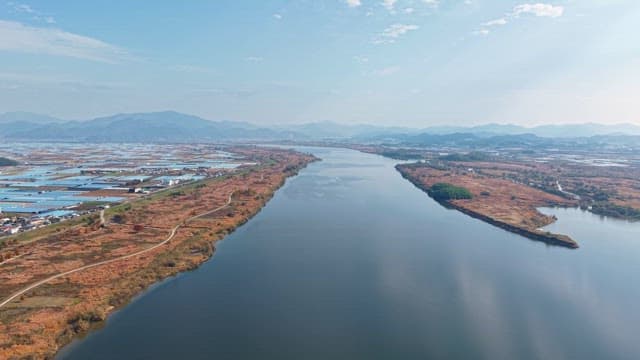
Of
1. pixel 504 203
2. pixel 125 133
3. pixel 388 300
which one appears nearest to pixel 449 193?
pixel 504 203

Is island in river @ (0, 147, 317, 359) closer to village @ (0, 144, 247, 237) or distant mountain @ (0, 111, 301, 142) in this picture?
village @ (0, 144, 247, 237)

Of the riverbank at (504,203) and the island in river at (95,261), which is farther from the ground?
the island in river at (95,261)

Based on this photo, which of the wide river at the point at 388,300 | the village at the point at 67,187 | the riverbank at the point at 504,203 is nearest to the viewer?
the wide river at the point at 388,300

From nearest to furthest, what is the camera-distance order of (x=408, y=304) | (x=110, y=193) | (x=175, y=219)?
(x=408, y=304) < (x=175, y=219) < (x=110, y=193)

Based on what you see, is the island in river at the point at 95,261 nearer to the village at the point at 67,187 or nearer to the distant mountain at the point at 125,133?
the village at the point at 67,187

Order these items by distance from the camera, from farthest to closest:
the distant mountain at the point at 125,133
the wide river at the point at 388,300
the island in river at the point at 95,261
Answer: the distant mountain at the point at 125,133 < the island in river at the point at 95,261 < the wide river at the point at 388,300

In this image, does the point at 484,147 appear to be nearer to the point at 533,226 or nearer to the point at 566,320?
the point at 533,226

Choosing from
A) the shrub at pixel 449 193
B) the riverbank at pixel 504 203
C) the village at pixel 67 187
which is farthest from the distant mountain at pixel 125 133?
the shrub at pixel 449 193

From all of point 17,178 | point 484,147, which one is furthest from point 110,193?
point 484,147

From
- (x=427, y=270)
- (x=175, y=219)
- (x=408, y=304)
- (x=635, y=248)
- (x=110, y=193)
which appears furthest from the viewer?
(x=110, y=193)
